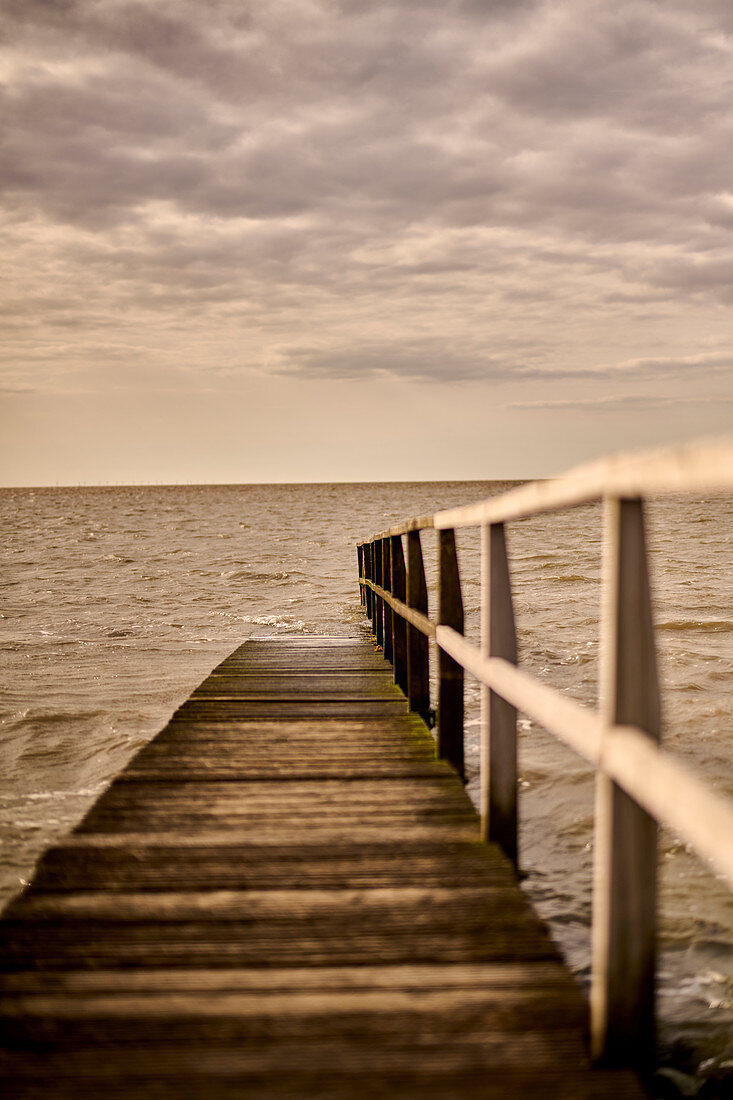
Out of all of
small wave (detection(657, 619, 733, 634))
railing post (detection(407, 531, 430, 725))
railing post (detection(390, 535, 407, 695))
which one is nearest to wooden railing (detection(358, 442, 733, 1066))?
railing post (detection(407, 531, 430, 725))

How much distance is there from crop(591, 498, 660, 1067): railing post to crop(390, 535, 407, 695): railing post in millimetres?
3848

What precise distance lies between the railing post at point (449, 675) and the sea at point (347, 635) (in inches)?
31.7

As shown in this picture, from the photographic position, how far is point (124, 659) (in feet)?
32.9

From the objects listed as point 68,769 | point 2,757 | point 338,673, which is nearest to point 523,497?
point 338,673

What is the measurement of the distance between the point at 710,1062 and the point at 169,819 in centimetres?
199

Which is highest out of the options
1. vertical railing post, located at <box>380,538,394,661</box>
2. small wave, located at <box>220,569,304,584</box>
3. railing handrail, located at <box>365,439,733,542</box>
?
railing handrail, located at <box>365,439,733,542</box>

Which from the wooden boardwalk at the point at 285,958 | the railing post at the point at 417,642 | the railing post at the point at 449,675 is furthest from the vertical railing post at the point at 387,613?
the wooden boardwalk at the point at 285,958

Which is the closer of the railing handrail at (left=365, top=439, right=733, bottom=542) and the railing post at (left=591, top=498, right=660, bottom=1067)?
the railing handrail at (left=365, top=439, right=733, bottom=542)

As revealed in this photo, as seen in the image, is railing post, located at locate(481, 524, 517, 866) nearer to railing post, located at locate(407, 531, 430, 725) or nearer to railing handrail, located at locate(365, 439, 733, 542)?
Result: railing handrail, located at locate(365, 439, 733, 542)

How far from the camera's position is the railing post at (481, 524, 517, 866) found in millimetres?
2590

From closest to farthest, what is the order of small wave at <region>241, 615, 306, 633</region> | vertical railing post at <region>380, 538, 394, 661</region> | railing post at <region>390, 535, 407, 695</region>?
railing post at <region>390, 535, 407, 695</region> < vertical railing post at <region>380, 538, 394, 661</region> < small wave at <region>241, 615, 306, 633</region>

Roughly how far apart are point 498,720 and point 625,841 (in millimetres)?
1081

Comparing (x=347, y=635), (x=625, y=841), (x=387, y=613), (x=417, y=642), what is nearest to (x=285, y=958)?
(x=625, y=841)

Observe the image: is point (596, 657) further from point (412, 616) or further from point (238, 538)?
point (238, 538)
